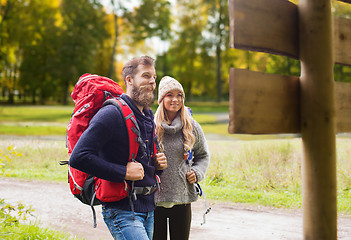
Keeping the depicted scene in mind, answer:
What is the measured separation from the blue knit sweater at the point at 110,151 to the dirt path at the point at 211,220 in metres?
2.97

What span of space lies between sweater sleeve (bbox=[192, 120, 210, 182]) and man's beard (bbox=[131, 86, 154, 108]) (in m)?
1.08

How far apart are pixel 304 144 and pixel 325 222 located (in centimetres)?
37

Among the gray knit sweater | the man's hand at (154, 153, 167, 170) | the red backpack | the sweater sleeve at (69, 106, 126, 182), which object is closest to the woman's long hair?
the gray knit sweater

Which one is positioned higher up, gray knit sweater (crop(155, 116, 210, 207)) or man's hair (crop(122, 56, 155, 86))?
man's hair (crop(122, 56, 155, 86))

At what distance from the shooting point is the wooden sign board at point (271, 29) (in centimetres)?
176

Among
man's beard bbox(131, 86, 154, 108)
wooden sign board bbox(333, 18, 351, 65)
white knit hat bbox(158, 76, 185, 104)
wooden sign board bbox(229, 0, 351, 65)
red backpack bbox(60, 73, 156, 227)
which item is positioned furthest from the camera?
white knit hat bbox(158, 76, 185, 104)

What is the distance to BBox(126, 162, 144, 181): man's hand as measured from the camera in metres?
2.48

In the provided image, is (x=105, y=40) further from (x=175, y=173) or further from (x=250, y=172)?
(x=175, y=173)

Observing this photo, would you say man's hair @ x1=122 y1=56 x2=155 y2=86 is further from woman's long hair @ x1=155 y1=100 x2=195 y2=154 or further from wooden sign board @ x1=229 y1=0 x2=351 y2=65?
wooden sign board @ x1=229 y1=0 x2=351 y2=65

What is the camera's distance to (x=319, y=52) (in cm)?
193

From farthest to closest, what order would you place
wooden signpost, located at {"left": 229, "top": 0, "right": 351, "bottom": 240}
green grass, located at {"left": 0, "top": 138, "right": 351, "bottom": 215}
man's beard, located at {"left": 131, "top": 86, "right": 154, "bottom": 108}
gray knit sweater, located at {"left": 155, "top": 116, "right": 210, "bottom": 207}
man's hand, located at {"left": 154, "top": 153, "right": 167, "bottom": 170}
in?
green grass, located at {"left": 0, "top": 138, "right": 351, "bottom": 215}
gray knit sweater, located at {"left": 155, "top": 116, "right": 210, "bottom": 207}
man's hand, located at {"left": 154, "top": 153, "right": 167, "bottom": 170}
man's beard, located at {"left": 131, "top": 86, "right": 154, "bottom": 108}
wooden signpost, located at {"left": 229, "top": 0, "right": 351, "bottom": 240}

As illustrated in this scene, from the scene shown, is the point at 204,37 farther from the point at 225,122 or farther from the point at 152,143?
the point at 152,143

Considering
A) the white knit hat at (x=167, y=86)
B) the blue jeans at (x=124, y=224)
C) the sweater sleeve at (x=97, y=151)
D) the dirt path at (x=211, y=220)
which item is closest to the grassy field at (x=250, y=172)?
A: the dirt path at (x=211, y=220)

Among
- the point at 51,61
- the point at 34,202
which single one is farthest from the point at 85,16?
the point at 34,202
